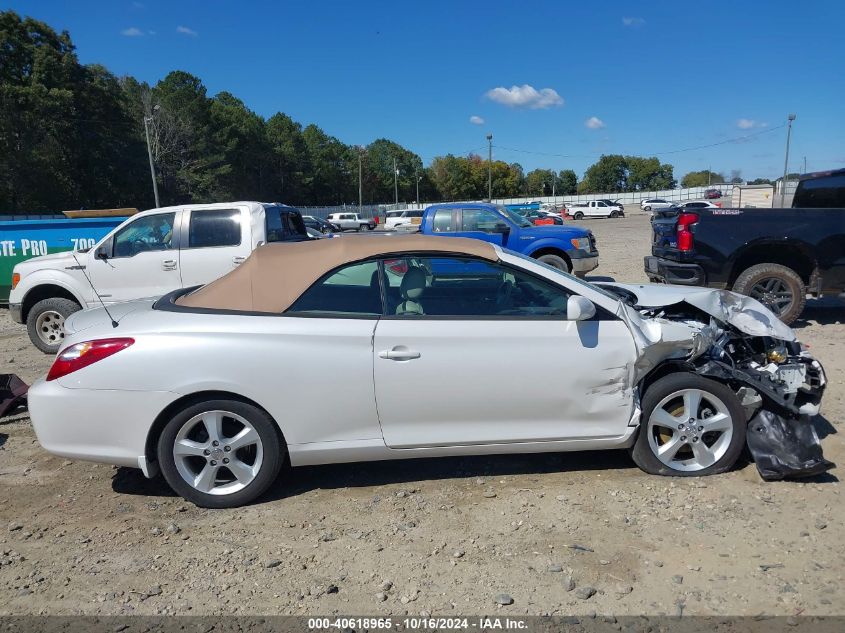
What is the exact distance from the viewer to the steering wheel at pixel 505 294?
378cm

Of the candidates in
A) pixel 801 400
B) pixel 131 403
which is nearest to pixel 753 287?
pixel 801 400

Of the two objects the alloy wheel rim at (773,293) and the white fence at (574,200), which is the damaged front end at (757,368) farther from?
the white fence at (574,200)

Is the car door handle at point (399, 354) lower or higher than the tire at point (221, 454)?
higher

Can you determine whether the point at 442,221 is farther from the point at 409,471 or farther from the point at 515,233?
the point at 409,471

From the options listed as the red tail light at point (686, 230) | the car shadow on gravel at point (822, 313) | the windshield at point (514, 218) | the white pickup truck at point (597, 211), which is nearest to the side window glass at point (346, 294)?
the red tail light at point (686, 230)

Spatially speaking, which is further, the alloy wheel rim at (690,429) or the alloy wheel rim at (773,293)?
the alloy wheel rim at (773,293)

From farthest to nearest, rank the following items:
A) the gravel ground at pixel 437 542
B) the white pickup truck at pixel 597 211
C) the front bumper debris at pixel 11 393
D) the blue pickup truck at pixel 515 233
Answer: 1. the white pickup truck at pixel 597 211
2. the blue pickup truck at pixel 515 233
3. the front bumper debris at pixel 11 393
4. the gravel ground at pixel 437 542

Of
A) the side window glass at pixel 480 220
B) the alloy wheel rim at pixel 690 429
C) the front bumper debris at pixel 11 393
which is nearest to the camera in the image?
the alloy wheel rim at pixel 690 429

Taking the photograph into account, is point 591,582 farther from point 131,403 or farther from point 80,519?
point 80,519

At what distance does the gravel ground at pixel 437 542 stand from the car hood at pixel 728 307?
987mm

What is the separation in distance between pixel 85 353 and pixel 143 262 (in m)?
4.41

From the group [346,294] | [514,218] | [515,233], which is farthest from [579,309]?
[514,218]

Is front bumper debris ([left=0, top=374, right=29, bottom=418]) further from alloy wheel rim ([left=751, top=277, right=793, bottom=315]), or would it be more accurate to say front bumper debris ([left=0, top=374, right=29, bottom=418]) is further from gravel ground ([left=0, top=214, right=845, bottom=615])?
alloy wheel rim ([left=751, top=277, right=793, bottom=315])

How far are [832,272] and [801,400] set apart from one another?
15.6ft
